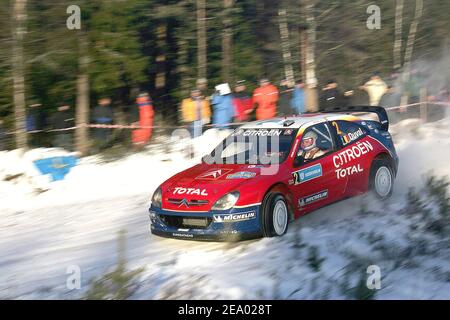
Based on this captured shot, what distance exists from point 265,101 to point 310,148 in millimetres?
7276

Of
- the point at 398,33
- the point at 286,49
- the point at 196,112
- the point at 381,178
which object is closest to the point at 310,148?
the point at 381,178

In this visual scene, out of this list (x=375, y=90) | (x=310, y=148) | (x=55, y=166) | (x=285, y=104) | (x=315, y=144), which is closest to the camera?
(x=310, y=148)

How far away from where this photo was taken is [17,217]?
1166 cm

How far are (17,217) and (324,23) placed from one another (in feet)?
49.1

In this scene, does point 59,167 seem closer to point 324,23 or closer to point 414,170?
point 414,170

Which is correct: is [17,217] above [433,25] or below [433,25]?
below

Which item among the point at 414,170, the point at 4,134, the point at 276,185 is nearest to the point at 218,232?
the point at 276,185

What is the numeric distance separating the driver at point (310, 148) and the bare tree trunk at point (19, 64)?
300 inches

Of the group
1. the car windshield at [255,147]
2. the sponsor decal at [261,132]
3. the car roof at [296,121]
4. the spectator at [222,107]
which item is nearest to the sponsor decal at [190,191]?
the car windshield at [255,147]

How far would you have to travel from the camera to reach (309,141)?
9461mm

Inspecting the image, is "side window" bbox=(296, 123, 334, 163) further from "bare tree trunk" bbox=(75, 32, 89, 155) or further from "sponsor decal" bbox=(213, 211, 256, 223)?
"bare tree trunk" bbox=(75, 32, 89, 155)

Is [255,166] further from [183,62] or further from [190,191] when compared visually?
[183,62]

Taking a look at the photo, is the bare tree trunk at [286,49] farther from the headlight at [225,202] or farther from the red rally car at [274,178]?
the headlight at [225,202]

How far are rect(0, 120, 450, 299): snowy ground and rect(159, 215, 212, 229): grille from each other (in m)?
0.29
